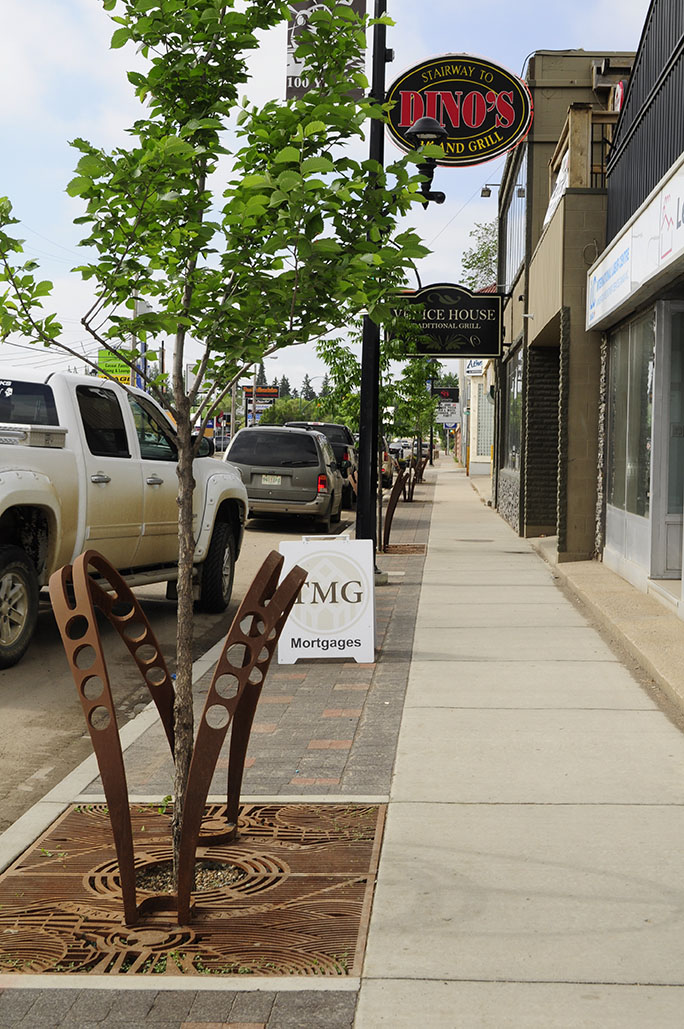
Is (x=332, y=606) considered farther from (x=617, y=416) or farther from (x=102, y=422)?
(x=617, y=416)

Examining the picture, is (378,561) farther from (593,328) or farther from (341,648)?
(341,648)

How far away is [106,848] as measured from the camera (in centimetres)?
473

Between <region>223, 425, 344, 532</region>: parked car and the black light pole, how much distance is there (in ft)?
27.9

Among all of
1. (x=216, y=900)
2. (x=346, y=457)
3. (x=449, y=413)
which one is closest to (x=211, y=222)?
(x=216, y=900)

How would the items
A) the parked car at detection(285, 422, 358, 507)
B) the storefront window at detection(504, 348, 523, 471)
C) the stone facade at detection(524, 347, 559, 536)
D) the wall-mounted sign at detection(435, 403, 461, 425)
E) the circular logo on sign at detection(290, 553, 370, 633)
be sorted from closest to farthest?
the circular logo on sign at detection(290, 553, 370, 633)
the stone facade at detection(524, 347, 559, 536)
the storefront window at detection(504, 348, 523, 471)
the parked car at detection(285, 422, 358, 507)
the wall-mounted sign at detection(435, 403, 461, 425)

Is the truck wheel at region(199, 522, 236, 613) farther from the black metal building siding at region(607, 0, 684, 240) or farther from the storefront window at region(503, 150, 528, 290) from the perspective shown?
the storefront window at region(503, 150, 528, 290)

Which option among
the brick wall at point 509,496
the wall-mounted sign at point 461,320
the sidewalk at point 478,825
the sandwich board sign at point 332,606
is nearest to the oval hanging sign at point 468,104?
the wall-mounted sign at point 461,320

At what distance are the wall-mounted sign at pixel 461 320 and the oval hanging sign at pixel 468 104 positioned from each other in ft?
10.5

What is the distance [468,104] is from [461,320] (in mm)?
4119

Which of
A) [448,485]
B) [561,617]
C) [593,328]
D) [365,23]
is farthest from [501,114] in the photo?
[448,485]

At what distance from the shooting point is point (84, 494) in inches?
358

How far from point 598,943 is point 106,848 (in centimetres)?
199

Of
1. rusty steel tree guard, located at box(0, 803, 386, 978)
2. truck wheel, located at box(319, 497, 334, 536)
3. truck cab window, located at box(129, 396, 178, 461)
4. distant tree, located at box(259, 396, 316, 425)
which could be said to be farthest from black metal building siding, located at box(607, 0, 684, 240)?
distant tree, located at box(259, 396, 316, 425)

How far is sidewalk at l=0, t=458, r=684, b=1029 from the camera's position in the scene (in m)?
3.40
